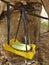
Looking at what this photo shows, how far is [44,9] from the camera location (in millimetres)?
1760

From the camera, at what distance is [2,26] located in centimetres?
158

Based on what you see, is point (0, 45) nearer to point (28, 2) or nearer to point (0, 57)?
point (0, 57)

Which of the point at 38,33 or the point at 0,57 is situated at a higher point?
the point at 38,33

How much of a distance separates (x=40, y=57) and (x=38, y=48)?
0.09 meters

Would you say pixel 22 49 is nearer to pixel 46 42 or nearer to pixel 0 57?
pixel 0 57

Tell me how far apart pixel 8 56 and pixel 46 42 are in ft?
1.53

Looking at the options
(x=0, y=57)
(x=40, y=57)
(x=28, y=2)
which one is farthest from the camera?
(x=40, y=57)

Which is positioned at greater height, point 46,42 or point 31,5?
point 31,5

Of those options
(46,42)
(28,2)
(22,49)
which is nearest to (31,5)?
(28,2)

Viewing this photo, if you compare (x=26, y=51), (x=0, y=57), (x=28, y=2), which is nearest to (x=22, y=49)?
(x=26, y=51)

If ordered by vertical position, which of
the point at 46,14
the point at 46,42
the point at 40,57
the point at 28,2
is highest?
the point at 28,2

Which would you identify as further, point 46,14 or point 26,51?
point 46,14

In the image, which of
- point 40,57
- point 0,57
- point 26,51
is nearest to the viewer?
point 26,51

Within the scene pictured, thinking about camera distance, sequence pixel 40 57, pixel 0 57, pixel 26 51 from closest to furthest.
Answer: pixel 26 51 → pixel 0 57 → pixel 40 57
